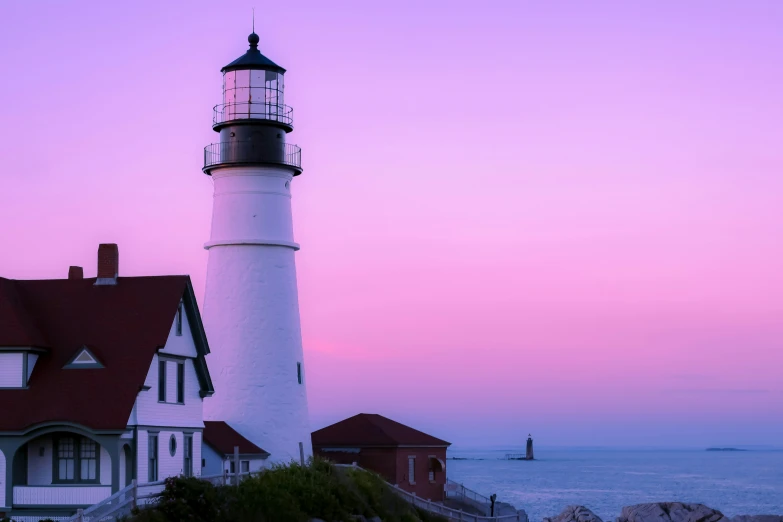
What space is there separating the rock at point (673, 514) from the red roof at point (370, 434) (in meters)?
8.61

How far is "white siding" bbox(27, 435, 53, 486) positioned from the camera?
104 ft

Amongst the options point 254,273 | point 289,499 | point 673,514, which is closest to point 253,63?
point 254,273

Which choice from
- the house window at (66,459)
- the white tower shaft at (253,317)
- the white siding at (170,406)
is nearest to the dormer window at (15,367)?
the house window at (66,459)

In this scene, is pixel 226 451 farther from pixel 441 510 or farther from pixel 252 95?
pixel 252 95

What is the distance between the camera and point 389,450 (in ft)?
158

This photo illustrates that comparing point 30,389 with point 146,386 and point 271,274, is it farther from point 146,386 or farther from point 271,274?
point 271,274

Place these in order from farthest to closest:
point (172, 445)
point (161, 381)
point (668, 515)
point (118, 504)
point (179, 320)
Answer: point (668, 515)
point (179, 320)
point (172, 445)
point (161, 381)
point (118, 504)

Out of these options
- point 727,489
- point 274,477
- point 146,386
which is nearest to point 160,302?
point 146,386

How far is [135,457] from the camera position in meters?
32.0

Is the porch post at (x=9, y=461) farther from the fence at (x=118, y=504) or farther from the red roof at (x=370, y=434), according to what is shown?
the red roof at (x=370, y=434)

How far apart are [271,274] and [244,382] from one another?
3889mm

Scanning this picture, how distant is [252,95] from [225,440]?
12.1 meters

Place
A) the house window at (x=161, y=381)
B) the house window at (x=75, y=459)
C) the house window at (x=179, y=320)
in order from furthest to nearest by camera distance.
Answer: the house window at (x=179, y=320) → the house window at (x=161, y=381) → the house window at (x=75, y=459)

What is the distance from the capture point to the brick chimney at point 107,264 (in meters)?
35.6
